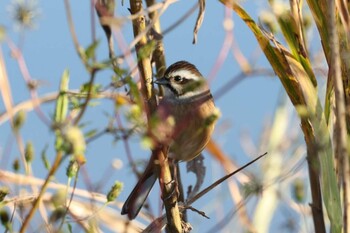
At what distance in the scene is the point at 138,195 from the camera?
241 cm

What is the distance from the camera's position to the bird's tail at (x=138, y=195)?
235cm

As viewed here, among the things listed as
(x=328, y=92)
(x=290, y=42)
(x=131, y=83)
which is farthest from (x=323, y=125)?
(x=131, y=83)

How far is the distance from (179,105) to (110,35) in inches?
38.7

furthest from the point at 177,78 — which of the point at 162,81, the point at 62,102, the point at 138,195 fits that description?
the point at 62,102

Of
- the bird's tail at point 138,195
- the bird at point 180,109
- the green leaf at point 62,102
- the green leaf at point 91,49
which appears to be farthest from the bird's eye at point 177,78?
the green leaf at point 91,49

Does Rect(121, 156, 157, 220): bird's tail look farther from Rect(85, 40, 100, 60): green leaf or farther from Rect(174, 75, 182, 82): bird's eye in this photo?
Rect(85, 40, 100, 60): green leaf

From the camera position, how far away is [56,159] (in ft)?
4.59

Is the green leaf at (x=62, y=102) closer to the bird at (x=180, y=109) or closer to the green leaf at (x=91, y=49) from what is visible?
the green leaf at (x=91, y=49)

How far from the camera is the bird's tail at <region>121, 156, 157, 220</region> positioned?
7.72ft

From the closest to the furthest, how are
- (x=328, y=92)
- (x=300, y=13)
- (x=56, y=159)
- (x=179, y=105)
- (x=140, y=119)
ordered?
(x=140, y=119) → (x=56, y=159) → (x=328, y=92) → (x=300, y=13) → (x=179, y=105)

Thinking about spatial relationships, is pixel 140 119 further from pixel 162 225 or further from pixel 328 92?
pixel 328 92

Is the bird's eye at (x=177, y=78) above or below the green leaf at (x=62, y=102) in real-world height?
below

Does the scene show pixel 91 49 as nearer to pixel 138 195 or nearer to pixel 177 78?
pixel 138 195

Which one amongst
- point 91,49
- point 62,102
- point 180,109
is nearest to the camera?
point 91,49
